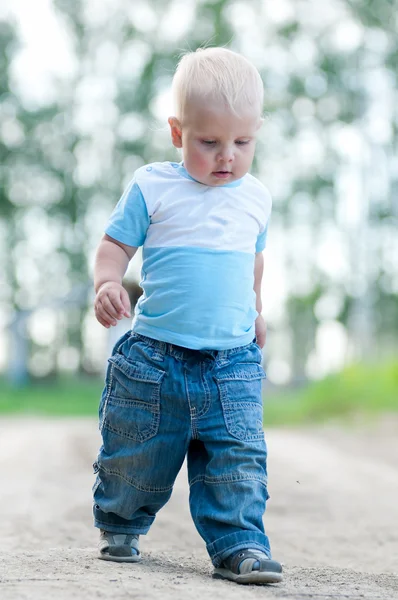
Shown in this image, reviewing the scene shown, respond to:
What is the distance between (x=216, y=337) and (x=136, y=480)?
0.49 metres

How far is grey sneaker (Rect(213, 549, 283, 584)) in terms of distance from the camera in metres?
2.68

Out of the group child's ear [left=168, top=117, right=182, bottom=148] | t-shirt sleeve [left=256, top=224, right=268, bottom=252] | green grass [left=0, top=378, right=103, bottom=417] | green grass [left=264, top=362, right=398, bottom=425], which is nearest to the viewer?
child's ear [left=168, top=117, right=182, bottom=148]

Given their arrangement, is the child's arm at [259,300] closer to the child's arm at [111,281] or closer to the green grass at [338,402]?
the child's arm at [111,281]

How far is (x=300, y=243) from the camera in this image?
24.6 meters

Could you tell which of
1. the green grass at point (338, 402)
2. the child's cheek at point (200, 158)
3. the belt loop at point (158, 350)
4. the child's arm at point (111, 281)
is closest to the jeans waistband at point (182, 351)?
the belt loop at point (158, 350)

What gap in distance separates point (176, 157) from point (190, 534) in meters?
19.4

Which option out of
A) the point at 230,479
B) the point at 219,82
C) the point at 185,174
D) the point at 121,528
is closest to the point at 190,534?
the point at 121,528

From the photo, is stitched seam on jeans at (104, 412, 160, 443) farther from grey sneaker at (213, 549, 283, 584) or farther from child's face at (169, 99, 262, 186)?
child's face at (169, 99, 262, 186)

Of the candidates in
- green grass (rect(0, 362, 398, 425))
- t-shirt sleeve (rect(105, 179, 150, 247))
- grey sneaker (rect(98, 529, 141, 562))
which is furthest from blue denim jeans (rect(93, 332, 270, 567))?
green grass (rect(0, 362, 398, 425))

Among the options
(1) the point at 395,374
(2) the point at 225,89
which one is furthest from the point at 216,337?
(1) the point at 395,374

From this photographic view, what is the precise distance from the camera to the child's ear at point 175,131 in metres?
2.88

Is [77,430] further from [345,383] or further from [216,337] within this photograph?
[216,337]

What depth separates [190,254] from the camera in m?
2.86

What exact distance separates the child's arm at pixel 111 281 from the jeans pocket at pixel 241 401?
36cm
